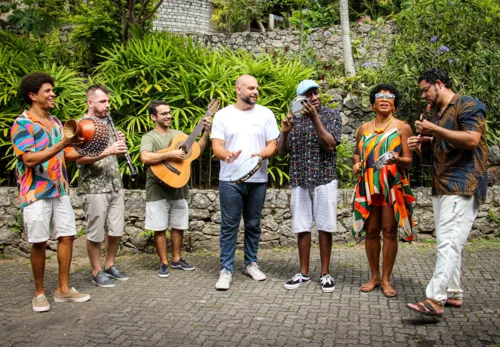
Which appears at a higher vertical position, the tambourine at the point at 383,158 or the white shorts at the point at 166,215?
the tambourine at the point at 383,158

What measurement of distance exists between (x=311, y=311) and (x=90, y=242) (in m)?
→ 2.56

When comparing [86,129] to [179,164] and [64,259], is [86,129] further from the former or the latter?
[179,164]

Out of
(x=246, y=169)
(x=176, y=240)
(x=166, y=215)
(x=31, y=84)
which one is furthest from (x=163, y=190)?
(x=31, y=84)

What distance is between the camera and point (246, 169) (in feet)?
17.2

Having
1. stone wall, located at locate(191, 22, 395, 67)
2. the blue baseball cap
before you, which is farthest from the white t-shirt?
stone wall, located at locate(191, 22, 395, 67)

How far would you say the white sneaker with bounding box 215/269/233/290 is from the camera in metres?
5.35

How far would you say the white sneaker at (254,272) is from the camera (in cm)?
572

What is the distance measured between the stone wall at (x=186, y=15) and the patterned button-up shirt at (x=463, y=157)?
16.7 m

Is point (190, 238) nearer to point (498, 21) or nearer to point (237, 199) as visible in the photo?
point (237, 199)

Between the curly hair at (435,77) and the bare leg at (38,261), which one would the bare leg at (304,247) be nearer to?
the curly hair at (435,77)

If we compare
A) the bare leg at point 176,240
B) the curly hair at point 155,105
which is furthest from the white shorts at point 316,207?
the curly hair at point 155,105

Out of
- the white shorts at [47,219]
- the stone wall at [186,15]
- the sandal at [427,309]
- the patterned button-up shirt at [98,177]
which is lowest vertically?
the sandal at [427,309]

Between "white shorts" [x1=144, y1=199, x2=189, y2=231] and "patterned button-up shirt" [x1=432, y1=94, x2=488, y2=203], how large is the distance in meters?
2.97

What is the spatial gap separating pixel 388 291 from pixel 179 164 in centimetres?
267
